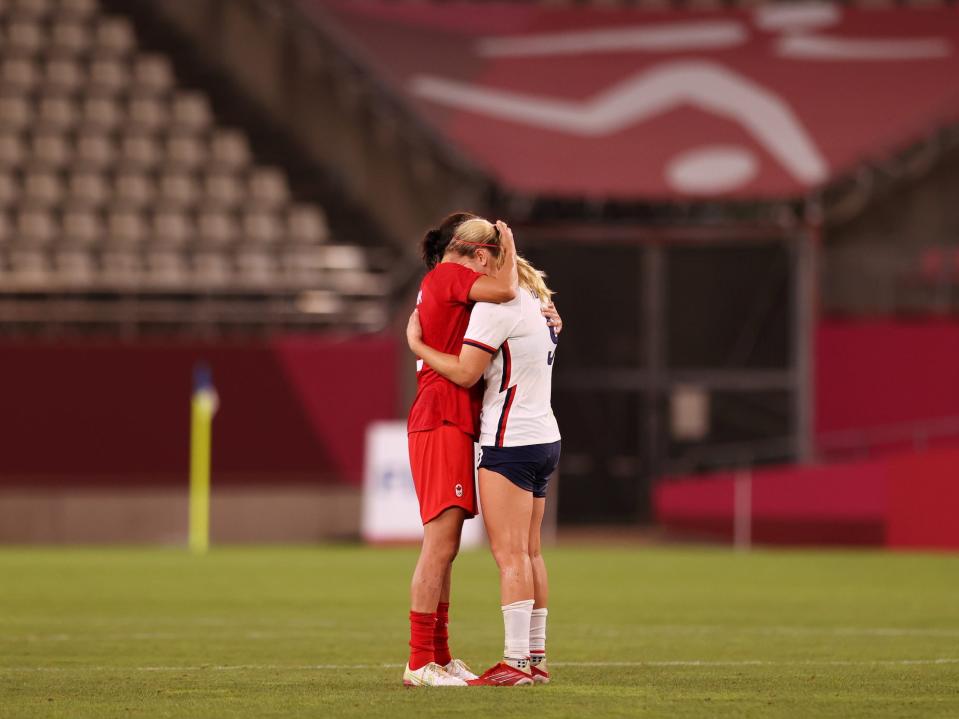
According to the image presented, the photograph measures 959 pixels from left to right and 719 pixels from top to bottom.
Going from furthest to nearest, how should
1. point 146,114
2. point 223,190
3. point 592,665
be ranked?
point 146,114 < point 223,190 < point 592,665

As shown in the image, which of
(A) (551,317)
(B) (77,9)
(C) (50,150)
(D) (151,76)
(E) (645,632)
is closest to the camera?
(A) (551,317)

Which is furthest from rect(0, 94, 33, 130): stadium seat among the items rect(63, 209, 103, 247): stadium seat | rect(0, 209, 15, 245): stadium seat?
rect(63, 209, 103, 247): stadium seat

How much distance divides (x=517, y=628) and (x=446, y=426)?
0.89m

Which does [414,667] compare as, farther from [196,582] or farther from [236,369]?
[236,369]

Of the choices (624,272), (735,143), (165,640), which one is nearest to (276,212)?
(624,272)

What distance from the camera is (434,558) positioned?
7.33 meters

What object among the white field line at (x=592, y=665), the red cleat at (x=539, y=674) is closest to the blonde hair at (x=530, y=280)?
the red cleat at (x=539, y=674)

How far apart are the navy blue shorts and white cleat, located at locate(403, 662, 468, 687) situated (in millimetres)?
834

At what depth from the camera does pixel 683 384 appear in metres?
27.8

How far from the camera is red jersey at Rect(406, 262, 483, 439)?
7.36 m

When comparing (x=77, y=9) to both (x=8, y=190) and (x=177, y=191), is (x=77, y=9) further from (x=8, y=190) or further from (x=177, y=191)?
(x=177, y=191)

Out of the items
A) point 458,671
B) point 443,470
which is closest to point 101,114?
point 443,470

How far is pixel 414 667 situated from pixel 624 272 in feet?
67.5

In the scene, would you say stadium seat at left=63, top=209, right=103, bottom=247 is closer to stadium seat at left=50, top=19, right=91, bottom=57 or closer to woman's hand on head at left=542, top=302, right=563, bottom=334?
stadium seat at left=50, top=19, right=91, bottom=57
